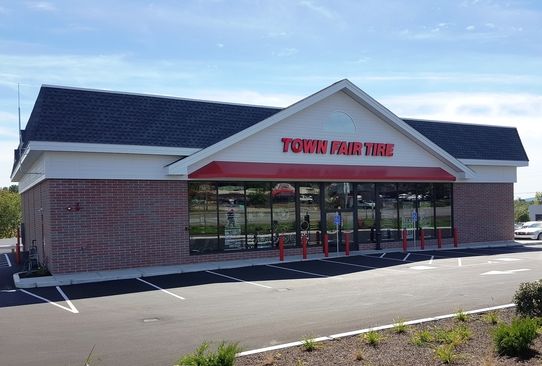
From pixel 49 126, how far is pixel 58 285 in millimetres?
4777

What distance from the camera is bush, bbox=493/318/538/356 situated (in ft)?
22.1

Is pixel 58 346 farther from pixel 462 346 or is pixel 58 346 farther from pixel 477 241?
pixel 477 241

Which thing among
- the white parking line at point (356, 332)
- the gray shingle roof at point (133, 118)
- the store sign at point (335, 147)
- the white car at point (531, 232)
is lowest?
the white car at point (531, 232)

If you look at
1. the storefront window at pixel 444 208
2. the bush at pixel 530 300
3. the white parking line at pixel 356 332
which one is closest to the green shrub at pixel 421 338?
the white parking line at pixel 356 332

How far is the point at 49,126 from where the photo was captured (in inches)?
646

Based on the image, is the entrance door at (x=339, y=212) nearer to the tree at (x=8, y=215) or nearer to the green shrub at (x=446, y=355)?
the green shrub at (x=446, y=355)

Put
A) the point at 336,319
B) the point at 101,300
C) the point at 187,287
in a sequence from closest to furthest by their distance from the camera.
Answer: the point at 336,319
the point at 101,300
the point at 187,287

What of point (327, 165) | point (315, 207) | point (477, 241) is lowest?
point (477, 241)

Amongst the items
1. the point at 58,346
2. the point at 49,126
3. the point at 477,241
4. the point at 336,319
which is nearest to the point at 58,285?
the point at 49,126

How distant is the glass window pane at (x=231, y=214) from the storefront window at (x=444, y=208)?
10395mm

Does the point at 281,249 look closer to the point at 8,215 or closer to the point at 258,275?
the point at 258,275

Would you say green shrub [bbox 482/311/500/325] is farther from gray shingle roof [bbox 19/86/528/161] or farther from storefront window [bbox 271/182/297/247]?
storefront window [bbox 271/182/297/247]

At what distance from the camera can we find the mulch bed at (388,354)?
6684 mm

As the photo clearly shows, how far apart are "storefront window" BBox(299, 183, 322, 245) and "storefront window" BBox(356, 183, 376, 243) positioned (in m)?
2.13
